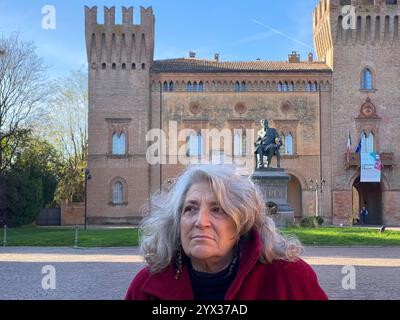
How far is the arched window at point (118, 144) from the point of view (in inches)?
1799

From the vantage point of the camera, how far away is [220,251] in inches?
126

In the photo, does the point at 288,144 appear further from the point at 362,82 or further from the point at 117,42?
the point at 117,42

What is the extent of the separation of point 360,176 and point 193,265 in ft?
144

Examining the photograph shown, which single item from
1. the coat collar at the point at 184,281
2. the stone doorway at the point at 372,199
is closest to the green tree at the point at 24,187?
the stone doorway at the point at 372,199

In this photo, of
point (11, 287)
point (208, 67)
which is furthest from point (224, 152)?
point (11, 287)

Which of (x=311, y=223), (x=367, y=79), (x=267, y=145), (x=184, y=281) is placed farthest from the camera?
(x=367, y=79)

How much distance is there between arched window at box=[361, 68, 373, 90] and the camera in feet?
152

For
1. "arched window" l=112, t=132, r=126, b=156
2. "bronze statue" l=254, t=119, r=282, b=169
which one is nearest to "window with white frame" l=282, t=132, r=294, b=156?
"arched window" l=112, t=132, r=126, b=156

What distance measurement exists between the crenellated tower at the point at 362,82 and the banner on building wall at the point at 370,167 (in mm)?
714

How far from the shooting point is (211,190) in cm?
328

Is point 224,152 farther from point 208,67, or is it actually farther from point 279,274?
point 279,274

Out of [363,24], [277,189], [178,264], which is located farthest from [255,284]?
[363,24]

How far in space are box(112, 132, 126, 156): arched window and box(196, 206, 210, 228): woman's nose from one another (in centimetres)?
4290

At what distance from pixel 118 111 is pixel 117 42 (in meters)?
5.85
